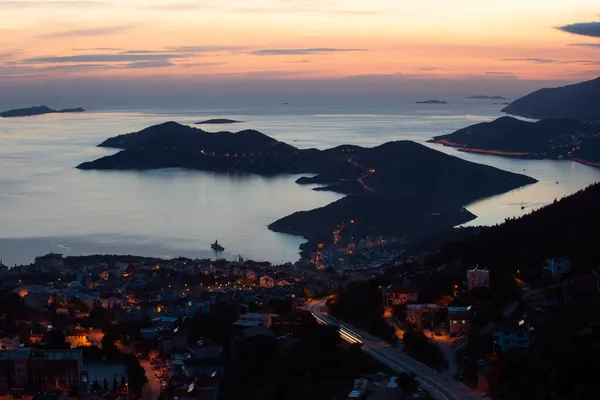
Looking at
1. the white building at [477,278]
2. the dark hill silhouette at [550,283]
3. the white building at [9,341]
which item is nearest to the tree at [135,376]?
the white building at [9,341]

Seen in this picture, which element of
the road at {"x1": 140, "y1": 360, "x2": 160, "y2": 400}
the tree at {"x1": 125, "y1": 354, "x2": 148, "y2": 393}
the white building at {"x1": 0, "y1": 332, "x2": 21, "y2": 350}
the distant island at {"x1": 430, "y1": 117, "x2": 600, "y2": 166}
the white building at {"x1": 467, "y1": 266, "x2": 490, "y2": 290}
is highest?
the white building at {"x1": 467, "y1": 266, "x2": 490, "y2": 290}

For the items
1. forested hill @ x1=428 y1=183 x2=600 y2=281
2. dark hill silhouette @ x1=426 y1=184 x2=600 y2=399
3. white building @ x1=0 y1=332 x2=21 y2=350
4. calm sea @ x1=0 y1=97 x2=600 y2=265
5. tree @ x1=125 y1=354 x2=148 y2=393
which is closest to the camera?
dark hill silhouette @ x1=426 y1=184 x2=600 y2=399

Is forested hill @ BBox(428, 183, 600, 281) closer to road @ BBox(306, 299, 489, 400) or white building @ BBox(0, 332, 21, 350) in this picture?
road @ BBox(306, 299, 489, 400)

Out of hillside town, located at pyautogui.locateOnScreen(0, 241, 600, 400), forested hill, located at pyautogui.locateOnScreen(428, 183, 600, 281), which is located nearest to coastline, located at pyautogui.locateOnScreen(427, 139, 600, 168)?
forested hill, located at pyautogui.locateOnScreen(428, 183, 600, 281)

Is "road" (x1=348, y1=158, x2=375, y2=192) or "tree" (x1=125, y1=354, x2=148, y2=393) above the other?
"tree" (x1=125, y1=354, x2=148, y2=393)

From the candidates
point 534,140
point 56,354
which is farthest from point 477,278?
point 534,140

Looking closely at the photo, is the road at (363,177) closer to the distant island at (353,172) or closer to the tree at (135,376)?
the distant island at (353,172)

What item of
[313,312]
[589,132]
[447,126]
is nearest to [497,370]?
[313,312]
